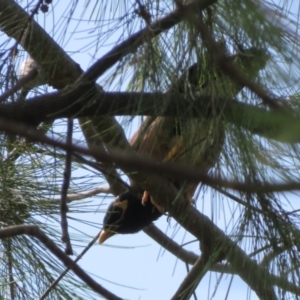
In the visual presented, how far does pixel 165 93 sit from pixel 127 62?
3.9 inches

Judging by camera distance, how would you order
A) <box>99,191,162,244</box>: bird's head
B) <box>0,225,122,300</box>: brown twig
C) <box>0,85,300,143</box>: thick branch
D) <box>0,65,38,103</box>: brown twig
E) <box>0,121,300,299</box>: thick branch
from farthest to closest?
<box>99,191,162,244</box>: bird's head < <box>0,65,38,103</box>: brown twig < <box>0,85,300,143</box>: thick branch < <box>0,225,122,300</box>: brown twig < <box>0,121,300,299</box>: thick branch

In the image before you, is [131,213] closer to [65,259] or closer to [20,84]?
[20,84]

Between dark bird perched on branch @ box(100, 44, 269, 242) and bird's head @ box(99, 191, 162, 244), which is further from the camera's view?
bird's head @ box(99, 191, 162, 244)

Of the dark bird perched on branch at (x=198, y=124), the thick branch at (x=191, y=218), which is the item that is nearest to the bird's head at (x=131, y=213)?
the thick branch at (x=191, y=218)

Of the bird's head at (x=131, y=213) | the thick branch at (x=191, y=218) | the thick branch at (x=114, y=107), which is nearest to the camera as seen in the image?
the thick branch at (x=191, y=218)

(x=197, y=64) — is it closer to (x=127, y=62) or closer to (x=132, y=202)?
(x=127, y=62)

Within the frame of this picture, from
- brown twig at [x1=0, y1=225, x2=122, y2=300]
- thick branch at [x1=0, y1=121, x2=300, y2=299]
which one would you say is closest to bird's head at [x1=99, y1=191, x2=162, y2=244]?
thick branch at [x1=0, y1=121, x2=300, y2=299]

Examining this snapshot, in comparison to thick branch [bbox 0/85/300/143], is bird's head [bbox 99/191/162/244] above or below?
above

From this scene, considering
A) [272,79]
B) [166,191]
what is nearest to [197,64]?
[272,79]

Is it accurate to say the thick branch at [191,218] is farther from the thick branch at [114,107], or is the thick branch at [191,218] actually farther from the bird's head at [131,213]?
the bird's head at [131,213]

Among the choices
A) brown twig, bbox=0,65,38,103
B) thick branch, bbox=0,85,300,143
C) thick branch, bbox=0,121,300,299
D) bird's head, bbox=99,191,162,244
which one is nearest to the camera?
thick branch, bbox=0,121,300,299

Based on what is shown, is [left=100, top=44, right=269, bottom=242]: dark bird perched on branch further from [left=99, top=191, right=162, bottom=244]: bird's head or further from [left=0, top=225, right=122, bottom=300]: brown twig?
[left=99, top=191, right=162, bottom=244]: bird's head

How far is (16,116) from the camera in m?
1.56

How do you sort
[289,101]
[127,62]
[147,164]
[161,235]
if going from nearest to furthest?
[147,164]
[289,101]
[127,62]
[161,235]
